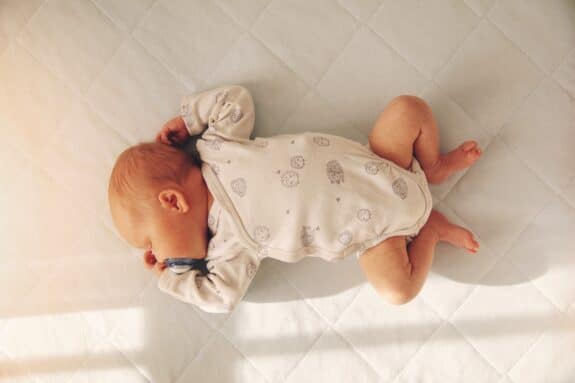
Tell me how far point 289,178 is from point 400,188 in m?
0.22

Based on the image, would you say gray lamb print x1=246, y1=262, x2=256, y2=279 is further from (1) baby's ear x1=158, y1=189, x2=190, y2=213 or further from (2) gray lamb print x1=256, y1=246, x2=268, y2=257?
(1) baby's ear x1=158, y1=189, x2=190, y2=213

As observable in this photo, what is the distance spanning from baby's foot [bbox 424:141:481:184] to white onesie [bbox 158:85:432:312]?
0.11 ft

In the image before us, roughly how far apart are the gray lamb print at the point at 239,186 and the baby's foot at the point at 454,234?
0.38 m

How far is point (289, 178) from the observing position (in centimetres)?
106

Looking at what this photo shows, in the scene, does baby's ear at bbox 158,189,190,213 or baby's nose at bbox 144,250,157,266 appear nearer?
baby's ear at bbox 158,189,190,213

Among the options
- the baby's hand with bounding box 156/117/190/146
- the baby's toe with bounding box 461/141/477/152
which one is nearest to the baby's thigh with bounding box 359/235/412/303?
the baby's toe with bounding box 461/141/477/152

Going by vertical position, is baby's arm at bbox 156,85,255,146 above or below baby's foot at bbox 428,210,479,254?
below

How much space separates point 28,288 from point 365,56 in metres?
0.93

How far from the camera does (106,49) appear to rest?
1.24 m

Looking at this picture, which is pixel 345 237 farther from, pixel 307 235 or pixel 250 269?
pixel 250 269

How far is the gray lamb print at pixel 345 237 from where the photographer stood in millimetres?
1067

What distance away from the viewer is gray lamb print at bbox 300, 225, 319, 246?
42.0 inches

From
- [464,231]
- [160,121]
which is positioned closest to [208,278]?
[160,121]

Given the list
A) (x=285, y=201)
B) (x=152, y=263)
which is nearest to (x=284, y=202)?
(x=285, y=201)
